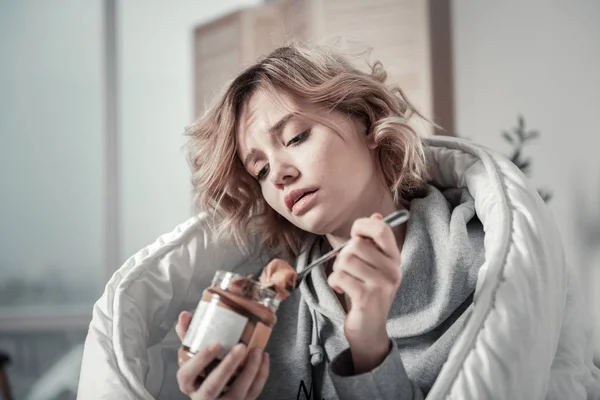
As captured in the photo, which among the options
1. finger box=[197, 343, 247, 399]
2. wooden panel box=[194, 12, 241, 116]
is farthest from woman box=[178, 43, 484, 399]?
wooden panel box=[194, 12, 241, 116]

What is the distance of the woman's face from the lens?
100 cm

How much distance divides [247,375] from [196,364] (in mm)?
70

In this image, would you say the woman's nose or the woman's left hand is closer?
the woman's left hand

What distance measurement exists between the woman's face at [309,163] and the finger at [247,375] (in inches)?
12.5

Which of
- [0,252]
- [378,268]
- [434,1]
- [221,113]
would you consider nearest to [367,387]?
[378,268]

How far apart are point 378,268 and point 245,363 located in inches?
8.3

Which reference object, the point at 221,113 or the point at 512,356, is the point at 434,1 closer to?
the point at 221,113

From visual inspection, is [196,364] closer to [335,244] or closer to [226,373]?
[226,373]

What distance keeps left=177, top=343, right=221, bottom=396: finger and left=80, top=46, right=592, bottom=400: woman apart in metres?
0.06

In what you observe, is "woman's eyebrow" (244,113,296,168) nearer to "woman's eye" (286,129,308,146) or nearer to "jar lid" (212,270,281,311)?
"woman's eye" (286,129,308,146)

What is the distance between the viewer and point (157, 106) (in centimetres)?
315

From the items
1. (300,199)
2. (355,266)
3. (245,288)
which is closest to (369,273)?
(355,266)

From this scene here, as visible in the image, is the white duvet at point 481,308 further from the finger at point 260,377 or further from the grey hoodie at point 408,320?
the finger at point 260,377

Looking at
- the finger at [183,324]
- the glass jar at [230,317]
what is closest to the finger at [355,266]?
the glass jar at [230,317]
